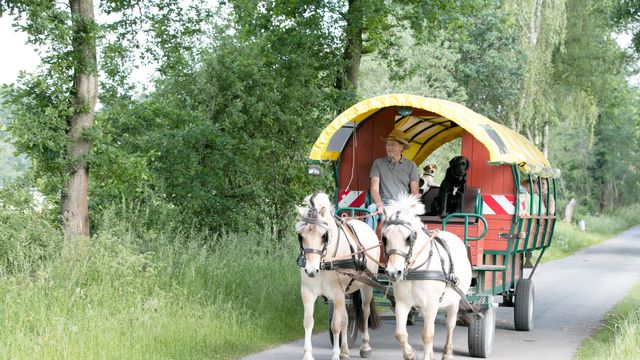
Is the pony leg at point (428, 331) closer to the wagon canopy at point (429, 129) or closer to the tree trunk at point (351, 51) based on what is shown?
the wagon canopy at point (429, 129)

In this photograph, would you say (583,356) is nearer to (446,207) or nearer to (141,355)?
(446,207)

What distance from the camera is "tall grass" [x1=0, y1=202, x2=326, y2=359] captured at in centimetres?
894

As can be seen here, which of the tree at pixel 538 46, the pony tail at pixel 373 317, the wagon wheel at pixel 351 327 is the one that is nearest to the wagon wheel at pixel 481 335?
the pony tail at pixel 373 317

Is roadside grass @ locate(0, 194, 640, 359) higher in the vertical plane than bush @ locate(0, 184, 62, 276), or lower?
lower

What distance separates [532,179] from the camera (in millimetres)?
12773

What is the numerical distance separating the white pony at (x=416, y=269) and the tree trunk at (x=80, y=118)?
500 cm

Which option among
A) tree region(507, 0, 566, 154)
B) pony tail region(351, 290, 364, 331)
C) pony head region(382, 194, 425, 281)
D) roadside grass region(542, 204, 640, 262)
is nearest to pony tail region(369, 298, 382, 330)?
pony tail region(351, 290, 364, 331)

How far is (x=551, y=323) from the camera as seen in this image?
13.7 m

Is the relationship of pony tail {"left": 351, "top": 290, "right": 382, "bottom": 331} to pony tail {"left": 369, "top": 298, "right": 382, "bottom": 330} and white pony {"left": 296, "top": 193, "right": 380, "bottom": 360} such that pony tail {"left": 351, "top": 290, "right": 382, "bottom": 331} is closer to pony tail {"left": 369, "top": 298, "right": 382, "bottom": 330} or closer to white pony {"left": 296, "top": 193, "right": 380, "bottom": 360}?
pony tail {"left": 369, "top": 298, "right": 382, "bottom": 330}

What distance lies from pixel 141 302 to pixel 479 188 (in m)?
4.39

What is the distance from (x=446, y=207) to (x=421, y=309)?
2613mm

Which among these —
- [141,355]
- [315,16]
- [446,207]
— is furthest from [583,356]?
[315,16]

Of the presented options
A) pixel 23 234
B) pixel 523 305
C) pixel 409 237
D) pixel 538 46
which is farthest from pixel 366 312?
pixel 538 46

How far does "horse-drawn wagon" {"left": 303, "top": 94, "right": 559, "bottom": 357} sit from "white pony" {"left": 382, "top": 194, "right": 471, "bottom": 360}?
71cm
